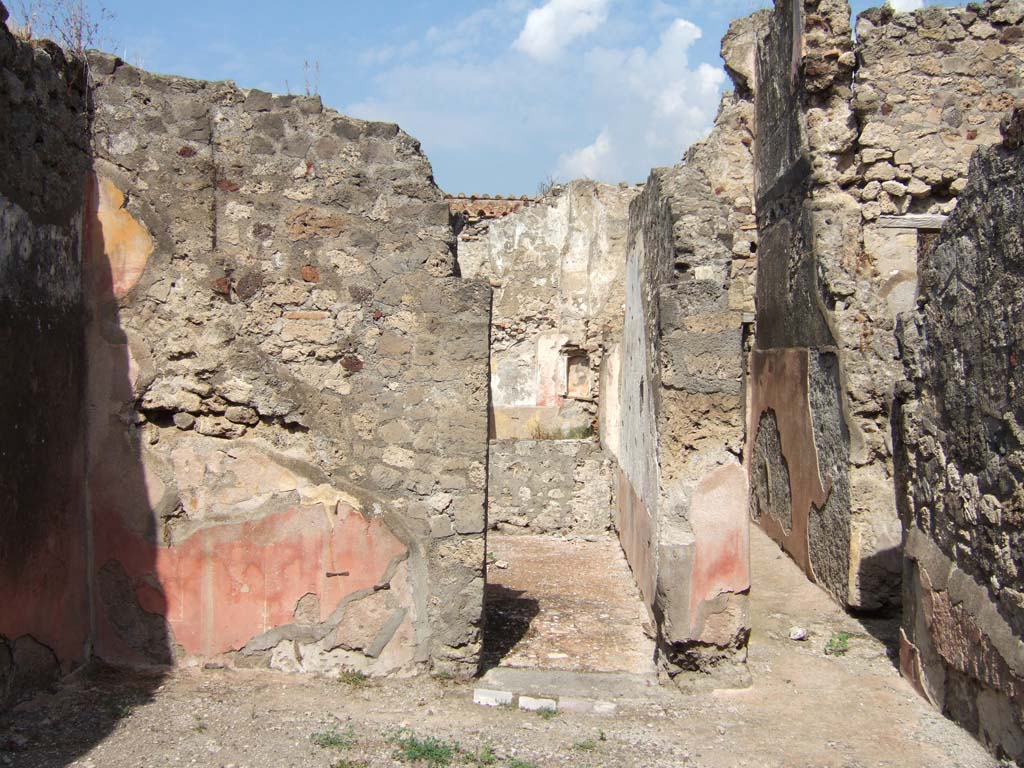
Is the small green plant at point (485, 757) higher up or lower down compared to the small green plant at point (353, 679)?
lower down

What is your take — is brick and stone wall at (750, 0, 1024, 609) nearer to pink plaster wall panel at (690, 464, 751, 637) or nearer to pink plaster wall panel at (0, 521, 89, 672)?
pink plaster wall panel at (690, 464, 751, 637)

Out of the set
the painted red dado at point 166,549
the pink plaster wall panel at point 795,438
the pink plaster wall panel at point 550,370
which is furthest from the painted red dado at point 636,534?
the pink plaster wall panel at point 550,370

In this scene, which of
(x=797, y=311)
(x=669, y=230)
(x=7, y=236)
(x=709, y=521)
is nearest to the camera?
(x=7, y=236)

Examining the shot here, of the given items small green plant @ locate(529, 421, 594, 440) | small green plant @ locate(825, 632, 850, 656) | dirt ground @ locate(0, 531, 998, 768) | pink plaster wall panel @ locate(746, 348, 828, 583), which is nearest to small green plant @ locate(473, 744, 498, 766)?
dirt ground @ locate(0, 531, 998, 768)

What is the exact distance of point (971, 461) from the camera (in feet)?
12.9

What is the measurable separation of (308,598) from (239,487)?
63cm

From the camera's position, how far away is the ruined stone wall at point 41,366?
367 centimetres

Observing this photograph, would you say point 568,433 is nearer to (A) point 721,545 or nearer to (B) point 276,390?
(A) point 721,545

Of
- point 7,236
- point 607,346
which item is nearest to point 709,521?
point 7,236

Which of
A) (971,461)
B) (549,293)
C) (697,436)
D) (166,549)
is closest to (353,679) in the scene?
(166,549)

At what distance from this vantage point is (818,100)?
22.3 ft

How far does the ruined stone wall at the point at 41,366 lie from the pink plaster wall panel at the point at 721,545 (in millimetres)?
3008

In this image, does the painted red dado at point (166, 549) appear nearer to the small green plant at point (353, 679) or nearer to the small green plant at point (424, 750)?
the small green plant at point (353, 679)

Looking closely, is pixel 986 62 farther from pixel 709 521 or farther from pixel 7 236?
pixel 7 236
